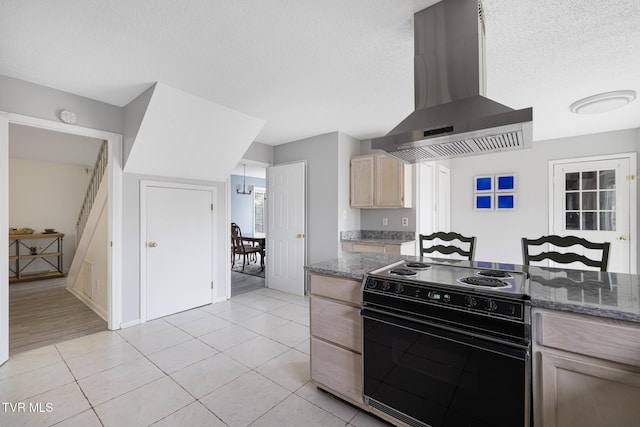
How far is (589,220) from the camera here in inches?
161

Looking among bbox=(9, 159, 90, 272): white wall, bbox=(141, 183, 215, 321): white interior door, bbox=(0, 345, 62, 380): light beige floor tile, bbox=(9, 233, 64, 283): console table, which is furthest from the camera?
bbox=(9, 159, 90, 272): white wall

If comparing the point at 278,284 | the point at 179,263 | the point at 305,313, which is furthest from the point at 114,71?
the point at 278,284

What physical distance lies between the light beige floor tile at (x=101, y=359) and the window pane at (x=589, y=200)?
5809 mm

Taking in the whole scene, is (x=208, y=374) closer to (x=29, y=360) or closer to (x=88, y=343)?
(x=88, y=343)

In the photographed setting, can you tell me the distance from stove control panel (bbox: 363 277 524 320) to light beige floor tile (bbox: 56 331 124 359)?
8.80ft

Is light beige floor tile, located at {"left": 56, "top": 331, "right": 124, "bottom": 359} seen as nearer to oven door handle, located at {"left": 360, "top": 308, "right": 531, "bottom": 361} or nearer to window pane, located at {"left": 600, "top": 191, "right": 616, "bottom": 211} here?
oven door handle, located at {"left": 360, "top": 308, "right": 531, "bottom": 361}

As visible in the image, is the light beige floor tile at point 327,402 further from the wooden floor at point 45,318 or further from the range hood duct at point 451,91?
the wooden floor at point 45,318

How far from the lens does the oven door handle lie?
122 cm

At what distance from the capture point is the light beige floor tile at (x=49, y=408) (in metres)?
1.75

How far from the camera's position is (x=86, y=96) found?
2.92 metres

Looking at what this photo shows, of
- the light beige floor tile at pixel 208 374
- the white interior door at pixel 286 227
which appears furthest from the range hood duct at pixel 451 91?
the white interior door at pixel 286 227

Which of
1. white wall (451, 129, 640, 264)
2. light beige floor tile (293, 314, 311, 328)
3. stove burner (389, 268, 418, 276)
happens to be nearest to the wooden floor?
light beige floor tile (293, 314, 311, 328)

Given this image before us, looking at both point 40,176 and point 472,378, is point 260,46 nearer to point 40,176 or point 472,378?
point 472,378

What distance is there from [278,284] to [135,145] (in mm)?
2795
